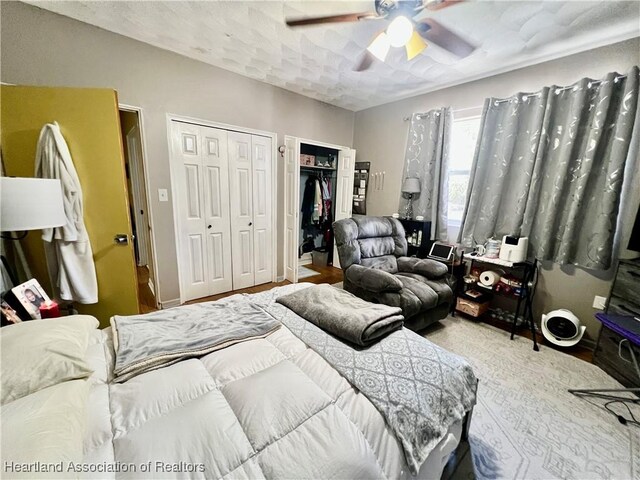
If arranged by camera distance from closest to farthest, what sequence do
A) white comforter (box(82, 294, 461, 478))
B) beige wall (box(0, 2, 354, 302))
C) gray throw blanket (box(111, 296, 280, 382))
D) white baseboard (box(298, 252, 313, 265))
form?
white comforter (box(82, 294, 461, 478)) < gray throw blanket (box(111, 296, 280, 382)) < beige wall (box(0, 2, 354, 302)) < white baseboard (box(298, 252, 313, 265))

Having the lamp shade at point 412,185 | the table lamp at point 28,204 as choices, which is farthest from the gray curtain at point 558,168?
the table lamp at point 28,204

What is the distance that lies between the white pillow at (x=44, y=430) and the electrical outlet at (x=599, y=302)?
3439mm

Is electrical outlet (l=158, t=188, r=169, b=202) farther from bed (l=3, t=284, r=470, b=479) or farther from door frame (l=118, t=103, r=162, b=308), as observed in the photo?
bed (l=3, t=284, r=470, b=479)

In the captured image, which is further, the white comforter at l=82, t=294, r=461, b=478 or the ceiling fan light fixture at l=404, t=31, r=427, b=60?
the ceiling fan light fixture at l=404, t=31, r=427, b=60

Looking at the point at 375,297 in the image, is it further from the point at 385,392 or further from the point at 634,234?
the point at 634,234

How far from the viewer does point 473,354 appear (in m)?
Answer: 2.13

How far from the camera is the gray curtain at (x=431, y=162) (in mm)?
3061

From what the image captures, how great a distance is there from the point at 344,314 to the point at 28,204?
71.5 inches

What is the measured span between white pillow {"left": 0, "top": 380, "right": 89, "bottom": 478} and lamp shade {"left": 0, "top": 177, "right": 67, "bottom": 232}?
1135mm

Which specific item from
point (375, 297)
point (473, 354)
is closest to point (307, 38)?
point (375, 297)

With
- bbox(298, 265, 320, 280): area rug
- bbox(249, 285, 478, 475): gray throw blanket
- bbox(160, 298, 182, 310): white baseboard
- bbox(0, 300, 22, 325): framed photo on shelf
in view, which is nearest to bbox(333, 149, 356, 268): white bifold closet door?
bbox(298, 265, 320, 280): area rug

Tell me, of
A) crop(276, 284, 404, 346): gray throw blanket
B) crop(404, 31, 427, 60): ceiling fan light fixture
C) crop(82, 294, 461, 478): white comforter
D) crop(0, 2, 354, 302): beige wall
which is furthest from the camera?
crop(0, 2, 354, 302): beige wall

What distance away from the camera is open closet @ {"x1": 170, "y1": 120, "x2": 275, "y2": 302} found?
270cm

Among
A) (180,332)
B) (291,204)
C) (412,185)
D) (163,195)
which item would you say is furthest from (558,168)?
(163,195)
